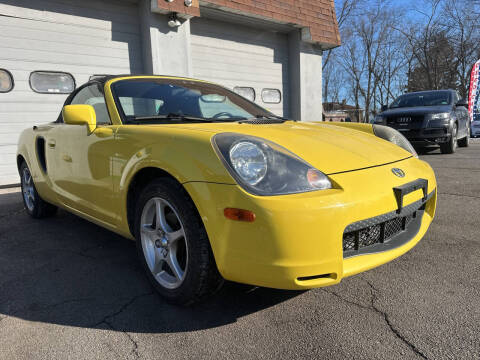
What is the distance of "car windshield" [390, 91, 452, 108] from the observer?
8.34 meters

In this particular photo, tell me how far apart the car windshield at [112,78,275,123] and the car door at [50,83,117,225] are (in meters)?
0.18

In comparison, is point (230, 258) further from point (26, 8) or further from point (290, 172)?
point (26, 8)

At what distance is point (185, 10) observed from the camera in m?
6.69

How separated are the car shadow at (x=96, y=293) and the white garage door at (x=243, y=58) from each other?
574cm

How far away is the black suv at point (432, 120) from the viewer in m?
7.37

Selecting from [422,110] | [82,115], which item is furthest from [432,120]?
[82,115]

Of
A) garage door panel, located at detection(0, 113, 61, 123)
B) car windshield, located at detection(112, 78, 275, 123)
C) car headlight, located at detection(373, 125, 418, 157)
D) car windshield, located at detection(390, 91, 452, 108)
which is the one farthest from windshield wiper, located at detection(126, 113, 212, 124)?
car windshield, located at detection(390, 91, 452, 108)

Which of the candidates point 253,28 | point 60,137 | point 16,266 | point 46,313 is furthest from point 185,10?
point 46,313

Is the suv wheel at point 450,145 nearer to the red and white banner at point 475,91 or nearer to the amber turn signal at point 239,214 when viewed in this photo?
the amber turn signal at point 239,214

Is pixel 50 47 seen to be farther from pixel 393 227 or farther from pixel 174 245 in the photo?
pixel 393 227

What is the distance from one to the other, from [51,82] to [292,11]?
5718 mm

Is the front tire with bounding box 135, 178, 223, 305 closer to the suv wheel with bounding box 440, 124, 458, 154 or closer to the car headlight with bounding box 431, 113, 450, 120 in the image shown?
the car headlight with bounding box 431, 113, 450, 120

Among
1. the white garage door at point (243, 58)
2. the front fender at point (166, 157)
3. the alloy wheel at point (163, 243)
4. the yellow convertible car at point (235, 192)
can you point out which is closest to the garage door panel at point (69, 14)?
the white garage door at point (243, 58)

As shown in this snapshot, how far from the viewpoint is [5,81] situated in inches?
224
